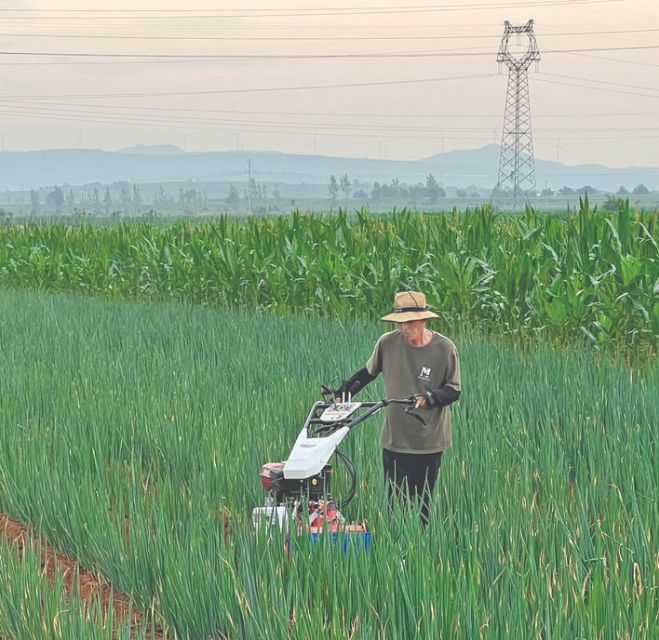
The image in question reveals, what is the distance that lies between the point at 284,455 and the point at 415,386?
1.65 meters

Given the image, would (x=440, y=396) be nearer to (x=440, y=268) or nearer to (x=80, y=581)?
(x=80, y=581)

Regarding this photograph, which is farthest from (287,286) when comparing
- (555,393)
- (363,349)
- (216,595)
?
(216,595)

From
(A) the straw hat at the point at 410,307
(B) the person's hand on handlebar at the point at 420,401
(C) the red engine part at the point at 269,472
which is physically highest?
(A) the straw hat at the point at 410,307

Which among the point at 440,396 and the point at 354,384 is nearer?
the point at 440,396

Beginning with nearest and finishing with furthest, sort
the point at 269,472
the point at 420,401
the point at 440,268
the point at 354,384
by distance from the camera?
1. the point at 269,472
2. the point at 420,401
3. the point at 354,384
4. the point at 440,268

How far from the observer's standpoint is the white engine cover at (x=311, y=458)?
15.3 feet

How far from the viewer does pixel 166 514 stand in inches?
212

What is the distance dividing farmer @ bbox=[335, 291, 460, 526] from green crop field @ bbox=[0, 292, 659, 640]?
20cm

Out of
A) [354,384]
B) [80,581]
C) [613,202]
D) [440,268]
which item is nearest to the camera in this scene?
[354,384]

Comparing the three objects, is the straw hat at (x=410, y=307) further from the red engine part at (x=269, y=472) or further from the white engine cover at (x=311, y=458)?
the red engine part at (x=269, y=472)

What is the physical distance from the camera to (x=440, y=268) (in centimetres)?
1400

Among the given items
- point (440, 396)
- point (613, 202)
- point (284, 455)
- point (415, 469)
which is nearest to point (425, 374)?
point (440, 396)

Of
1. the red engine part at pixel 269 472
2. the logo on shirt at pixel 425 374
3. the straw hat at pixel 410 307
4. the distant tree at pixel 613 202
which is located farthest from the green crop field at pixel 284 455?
the straw hat at pixel 410 307

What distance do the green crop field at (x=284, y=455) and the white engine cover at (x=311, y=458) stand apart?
0.33 metres
